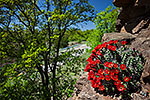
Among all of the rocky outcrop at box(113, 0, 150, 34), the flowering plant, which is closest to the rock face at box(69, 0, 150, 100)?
the rocky outcrop at box(113, 0, 150, 34)

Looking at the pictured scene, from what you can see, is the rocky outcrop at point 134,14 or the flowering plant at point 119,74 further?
the rocky outcrop at point 134,14

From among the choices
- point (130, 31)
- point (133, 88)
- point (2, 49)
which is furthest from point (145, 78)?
point (2, 49)

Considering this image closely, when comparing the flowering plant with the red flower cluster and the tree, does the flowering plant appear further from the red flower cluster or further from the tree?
the tree

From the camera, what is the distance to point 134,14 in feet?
16.4

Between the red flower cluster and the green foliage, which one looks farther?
the green foliage

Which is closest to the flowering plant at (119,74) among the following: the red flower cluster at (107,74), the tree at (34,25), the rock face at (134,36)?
the red flower cluster at (107,74)

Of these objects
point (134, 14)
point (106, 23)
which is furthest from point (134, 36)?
point (106, 23)

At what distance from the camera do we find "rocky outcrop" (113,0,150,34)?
4.38 metres

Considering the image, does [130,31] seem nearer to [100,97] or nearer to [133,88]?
[133,88]

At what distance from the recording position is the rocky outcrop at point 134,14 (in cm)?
438

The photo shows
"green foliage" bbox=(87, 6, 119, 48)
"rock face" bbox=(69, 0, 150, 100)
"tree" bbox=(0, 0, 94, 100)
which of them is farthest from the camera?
"green foliage" bbox=(87, 6, 119, 48)

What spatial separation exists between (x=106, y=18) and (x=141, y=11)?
4214 mm

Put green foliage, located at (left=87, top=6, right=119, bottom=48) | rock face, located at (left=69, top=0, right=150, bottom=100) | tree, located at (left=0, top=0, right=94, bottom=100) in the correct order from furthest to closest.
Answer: green foliage, located at (left=87, top=6, right=119, bottom=48) < tree, located at (left=0, top=0, right=94, bottom=100) < rock face, located at (left=69, top=0, right=150, bottom=100)

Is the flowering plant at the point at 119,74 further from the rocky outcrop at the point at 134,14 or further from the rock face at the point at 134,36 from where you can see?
the rocky outcrop at the point at 134,14
